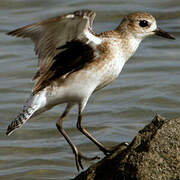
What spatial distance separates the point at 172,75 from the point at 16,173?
13.6 feet

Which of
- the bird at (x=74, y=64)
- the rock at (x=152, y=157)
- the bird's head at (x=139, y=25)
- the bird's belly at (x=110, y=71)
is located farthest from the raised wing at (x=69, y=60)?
the rock at (x=152, y=157)

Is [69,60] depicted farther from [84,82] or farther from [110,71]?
[110,71]

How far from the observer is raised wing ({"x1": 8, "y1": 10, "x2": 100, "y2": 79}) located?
22.5ft

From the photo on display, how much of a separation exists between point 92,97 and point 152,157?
5313mm

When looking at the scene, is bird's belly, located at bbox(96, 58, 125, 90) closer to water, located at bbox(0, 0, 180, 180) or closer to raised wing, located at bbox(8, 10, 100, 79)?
raised wing, located at bbox(8, 10, 100, 79)

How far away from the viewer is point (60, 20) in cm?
684

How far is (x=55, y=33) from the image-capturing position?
723cm

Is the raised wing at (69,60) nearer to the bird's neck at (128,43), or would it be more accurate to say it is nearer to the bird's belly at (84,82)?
the bird's belly at (84,82)

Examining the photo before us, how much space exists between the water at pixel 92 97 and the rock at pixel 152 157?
2.38 meters

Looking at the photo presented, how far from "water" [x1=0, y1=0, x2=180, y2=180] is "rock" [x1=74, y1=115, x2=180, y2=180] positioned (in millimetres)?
2379

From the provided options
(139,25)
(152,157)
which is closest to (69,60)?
(139,25)

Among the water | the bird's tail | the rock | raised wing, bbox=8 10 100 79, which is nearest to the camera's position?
the rock

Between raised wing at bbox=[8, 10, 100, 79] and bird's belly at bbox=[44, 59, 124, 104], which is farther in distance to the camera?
bird's belly at bbox=[44, 59, 124, 104]

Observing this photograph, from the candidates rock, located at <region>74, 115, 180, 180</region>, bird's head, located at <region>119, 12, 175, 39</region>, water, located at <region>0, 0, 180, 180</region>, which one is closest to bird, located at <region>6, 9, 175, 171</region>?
bird's head, located at <region>119, 12, 175, 39</region>
